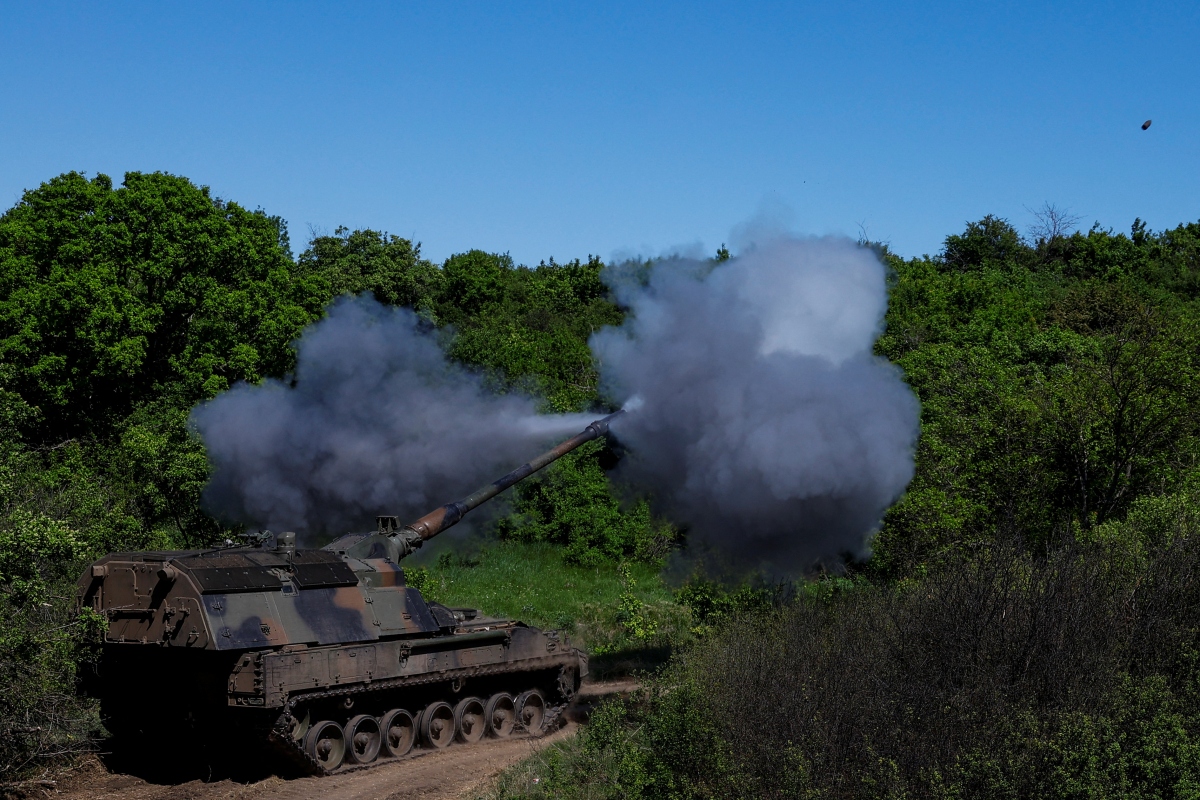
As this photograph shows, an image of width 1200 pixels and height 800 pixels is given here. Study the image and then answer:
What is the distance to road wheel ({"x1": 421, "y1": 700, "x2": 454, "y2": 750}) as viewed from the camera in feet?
61.1

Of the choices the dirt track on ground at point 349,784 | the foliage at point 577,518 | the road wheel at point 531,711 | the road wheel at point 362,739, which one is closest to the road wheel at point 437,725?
the dirt track on ground at point 349,784

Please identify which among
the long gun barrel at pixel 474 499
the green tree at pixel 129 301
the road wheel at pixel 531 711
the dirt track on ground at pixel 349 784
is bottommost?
the dirt track on ground at pixel 349 784

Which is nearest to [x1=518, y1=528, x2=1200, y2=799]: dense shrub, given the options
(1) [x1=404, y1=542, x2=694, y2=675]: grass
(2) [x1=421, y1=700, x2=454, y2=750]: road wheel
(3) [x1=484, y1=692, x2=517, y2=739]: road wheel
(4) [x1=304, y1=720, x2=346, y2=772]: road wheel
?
(2) [x1=421, y1=700, x2=454, y2=750]: road wheel

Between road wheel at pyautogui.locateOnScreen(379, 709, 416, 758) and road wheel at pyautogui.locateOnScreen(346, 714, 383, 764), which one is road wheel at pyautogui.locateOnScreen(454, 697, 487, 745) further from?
road wheel at pyautogui.locateOnScreen(346, 714, 383, 764)

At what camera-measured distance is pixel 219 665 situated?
16.2 meters

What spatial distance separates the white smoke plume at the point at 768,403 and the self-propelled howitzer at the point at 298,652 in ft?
4.33

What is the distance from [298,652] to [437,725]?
3468 millimetres

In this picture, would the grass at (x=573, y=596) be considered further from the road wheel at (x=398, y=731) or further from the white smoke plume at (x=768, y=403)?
the white smoke plume at (x=768, y=403)

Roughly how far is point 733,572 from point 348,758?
640 cm

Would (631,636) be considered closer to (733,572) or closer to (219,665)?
(733,572)

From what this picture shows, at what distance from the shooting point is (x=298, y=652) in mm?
16297

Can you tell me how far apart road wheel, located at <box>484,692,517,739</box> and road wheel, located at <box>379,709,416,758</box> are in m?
1.57

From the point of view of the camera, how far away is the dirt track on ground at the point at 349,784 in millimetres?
15609

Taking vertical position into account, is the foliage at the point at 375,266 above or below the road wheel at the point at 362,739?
above
